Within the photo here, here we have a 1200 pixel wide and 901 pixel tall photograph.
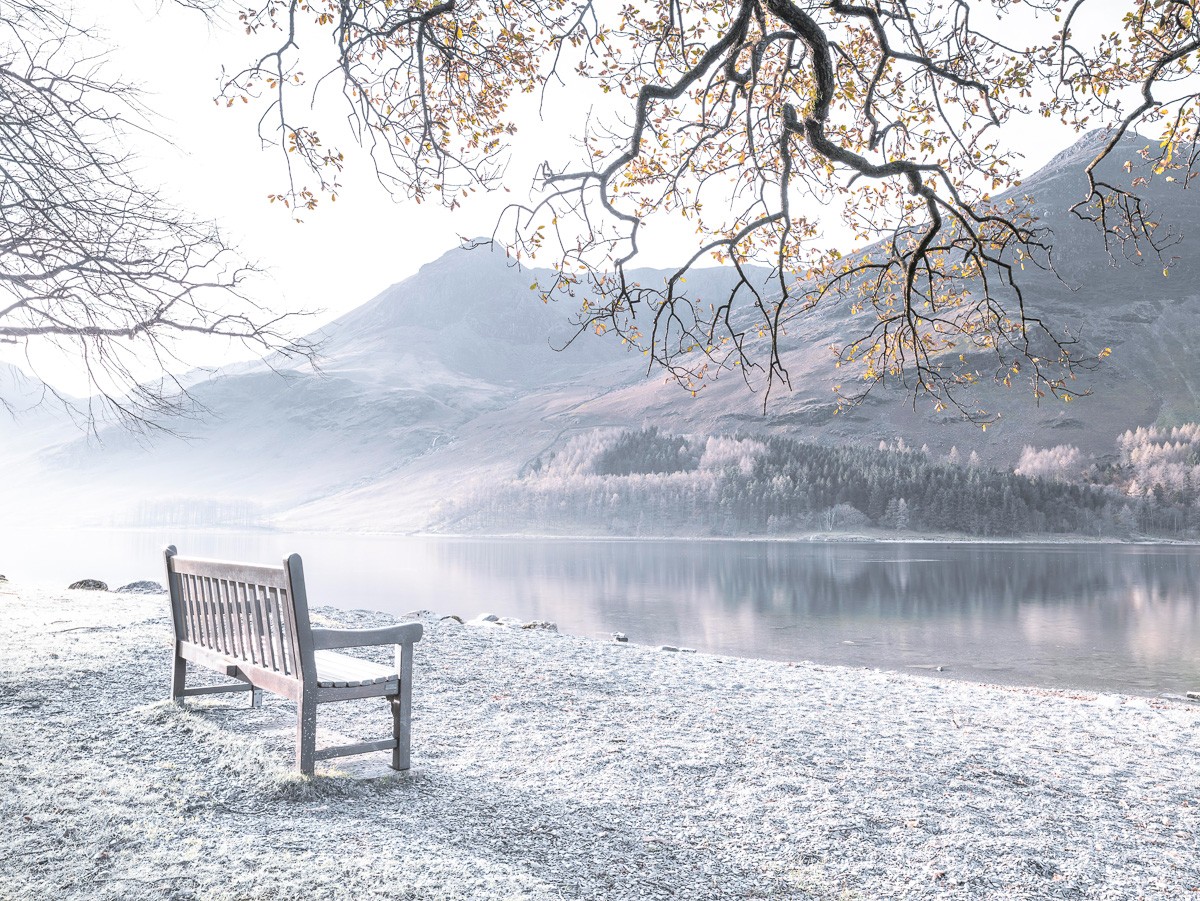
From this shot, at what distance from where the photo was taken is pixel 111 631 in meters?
11.3

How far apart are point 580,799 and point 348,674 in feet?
5.24

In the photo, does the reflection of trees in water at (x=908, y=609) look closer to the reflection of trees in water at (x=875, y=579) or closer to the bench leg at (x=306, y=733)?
the reflection of trees in water at (x=875, y=579)

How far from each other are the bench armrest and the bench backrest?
0.07m

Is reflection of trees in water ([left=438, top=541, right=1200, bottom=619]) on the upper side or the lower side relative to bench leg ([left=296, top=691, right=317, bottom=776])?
lower

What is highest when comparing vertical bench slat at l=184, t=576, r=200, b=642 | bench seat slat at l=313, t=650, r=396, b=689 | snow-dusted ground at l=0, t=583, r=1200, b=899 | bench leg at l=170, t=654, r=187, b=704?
vertical bench slat at l=184, t=576, r=200, b=642

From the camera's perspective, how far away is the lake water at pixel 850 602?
906 inches

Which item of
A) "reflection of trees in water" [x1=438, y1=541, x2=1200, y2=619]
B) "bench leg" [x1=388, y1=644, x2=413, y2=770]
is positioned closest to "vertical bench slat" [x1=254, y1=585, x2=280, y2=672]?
"bench leg" [x1=388, y1=644, x2=413, y2=770]

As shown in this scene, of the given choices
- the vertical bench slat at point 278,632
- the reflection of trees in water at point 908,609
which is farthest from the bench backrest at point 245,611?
the reflection of trees in water at point 908,609

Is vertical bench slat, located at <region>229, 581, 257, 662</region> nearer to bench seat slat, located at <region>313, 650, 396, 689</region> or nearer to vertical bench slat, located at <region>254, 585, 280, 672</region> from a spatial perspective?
vertical bench slat, located at <region>254, 585, 280, 672</region>

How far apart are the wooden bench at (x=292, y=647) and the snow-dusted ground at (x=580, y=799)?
278 mm

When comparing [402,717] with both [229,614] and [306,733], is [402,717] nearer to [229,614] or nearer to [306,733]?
[306,733]

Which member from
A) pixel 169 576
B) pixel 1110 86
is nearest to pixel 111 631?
pixel 169 576

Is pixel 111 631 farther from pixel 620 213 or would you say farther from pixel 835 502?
pixel 835 502

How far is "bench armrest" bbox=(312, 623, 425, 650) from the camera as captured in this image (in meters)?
5.23
